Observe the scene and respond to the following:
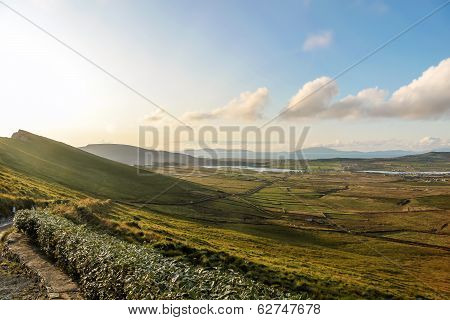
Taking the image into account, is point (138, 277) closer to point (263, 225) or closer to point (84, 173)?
point (263, 225)

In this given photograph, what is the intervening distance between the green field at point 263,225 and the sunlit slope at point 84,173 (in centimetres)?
75

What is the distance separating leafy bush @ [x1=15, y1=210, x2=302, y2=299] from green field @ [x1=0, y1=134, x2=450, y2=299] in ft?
34.6

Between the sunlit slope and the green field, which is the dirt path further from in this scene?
the sunlit slope

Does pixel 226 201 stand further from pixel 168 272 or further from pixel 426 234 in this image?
pixel 168 272

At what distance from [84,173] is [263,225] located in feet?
253

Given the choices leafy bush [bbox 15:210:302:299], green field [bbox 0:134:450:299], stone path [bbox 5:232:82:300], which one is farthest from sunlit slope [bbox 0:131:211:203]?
leafy bush [bbox 15:210:302:299]

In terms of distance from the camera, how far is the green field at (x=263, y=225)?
122ft

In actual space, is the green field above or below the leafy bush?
below

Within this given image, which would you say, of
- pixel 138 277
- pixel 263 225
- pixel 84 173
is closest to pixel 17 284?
pixel 138 277

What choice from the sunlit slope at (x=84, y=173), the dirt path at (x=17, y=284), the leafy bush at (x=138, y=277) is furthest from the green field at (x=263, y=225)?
the leafy bush at (x=138, y=277)

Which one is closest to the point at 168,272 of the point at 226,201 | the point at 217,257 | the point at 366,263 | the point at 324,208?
the point at 217,257

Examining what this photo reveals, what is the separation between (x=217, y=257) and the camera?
3131 cm

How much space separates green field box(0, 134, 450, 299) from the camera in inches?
1462

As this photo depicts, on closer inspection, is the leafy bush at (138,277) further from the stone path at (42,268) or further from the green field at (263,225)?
the green field at (263,225)
